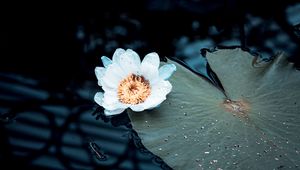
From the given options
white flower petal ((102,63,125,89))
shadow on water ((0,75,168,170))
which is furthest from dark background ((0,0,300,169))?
white flower petal ((102,63,125,89))

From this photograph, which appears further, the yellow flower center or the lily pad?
the yellow flower center

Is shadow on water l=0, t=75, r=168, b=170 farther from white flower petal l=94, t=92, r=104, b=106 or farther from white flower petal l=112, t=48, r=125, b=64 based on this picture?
white flower petal l=112, t=48, r=125, b=64

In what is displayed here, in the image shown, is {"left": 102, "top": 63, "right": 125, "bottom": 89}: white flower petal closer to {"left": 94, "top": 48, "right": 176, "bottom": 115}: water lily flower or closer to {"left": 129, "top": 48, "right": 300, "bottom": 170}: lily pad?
{"left": 94, "top": 48, "right": 176, "bottom": 115}: water lily flower

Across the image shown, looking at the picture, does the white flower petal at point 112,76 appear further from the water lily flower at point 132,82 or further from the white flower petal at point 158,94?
the white flower petal at point 158,94

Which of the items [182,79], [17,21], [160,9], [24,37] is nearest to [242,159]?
[182,79]

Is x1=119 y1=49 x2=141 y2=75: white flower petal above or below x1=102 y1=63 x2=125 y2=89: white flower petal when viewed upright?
above

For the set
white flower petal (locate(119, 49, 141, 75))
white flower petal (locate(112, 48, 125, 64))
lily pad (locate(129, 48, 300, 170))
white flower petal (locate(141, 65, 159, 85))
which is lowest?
lily pad (locate(129, 48, 300, 170))

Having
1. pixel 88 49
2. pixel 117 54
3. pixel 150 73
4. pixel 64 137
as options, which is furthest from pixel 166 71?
pixel 88 49

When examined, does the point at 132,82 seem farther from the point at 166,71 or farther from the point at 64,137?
the point at 64,137
